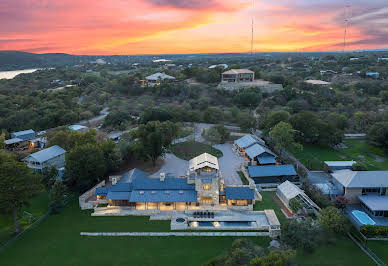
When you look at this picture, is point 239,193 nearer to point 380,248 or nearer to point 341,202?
point 341,202

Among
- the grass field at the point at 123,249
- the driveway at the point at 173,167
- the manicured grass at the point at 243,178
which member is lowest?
the grass field at the point at 123,249

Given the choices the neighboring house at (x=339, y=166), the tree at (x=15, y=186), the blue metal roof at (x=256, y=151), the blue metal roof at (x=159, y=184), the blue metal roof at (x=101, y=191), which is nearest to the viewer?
the tree at (x=15, y=186)

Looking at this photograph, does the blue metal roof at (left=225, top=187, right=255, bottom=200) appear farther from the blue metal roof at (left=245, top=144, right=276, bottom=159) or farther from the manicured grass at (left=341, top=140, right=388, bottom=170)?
the manicured grass at (left=341, top=140, right=388, bottom=170)

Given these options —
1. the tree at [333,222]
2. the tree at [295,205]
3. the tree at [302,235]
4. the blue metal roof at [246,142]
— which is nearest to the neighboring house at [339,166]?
the blue metal roof at [246,142]

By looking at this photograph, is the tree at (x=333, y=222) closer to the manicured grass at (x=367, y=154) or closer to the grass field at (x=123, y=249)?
the grass field at (x=123, y=249)

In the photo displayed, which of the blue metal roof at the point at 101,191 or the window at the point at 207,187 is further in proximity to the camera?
the blue metal roof at the point at 101,191

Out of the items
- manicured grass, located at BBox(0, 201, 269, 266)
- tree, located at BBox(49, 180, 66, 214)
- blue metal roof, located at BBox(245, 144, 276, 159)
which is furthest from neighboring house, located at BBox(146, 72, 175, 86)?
manicured grass, located at BBox(0, 201, 269, 266)

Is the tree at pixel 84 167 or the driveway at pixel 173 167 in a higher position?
the tree at pixel 84 167

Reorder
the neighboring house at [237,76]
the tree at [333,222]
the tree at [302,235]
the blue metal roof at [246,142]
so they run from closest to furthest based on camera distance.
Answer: the tree at [302,235] → the tree at [333,222] → the blue metal roof at [246,142] → the neighboring house at [237,76]

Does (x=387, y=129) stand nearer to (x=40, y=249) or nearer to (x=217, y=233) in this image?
(x=217, y=233)
